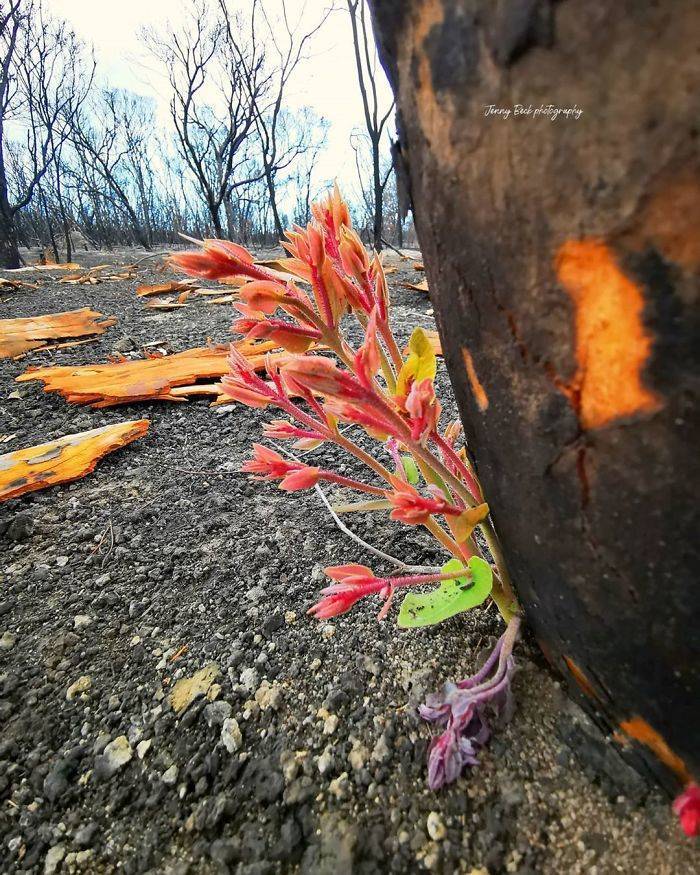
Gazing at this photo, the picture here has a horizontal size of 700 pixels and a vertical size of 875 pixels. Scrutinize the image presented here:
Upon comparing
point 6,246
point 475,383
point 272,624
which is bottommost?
point 272,624

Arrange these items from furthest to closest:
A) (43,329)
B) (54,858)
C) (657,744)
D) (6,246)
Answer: (6,246), (43,329), (54,858), (657,744)

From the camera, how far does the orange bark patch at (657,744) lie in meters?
0.64

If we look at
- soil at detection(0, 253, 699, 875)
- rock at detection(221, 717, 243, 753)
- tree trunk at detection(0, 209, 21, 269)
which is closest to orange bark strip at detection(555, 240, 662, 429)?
soil at detection(0, 253, 699, 875)

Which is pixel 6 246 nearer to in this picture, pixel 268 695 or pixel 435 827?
pixel 268 695

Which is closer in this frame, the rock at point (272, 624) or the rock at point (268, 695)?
the rock at point (268, 695)

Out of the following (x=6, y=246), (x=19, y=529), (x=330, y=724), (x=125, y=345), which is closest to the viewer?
(x=330, y=724)

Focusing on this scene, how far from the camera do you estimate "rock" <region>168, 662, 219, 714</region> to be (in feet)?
3.23

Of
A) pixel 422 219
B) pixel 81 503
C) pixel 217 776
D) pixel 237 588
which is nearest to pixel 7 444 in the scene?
pixel 81 503

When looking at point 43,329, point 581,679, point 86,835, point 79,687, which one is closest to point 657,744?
point 581,679

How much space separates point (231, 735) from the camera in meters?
0.91

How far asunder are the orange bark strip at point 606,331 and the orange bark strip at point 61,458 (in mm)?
1904

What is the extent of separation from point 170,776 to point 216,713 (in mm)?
121

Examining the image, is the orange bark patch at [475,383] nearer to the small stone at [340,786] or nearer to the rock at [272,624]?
the small stone at [340,786]

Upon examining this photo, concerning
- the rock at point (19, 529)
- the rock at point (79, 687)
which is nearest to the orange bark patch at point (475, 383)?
the rock at point (79, 687)
